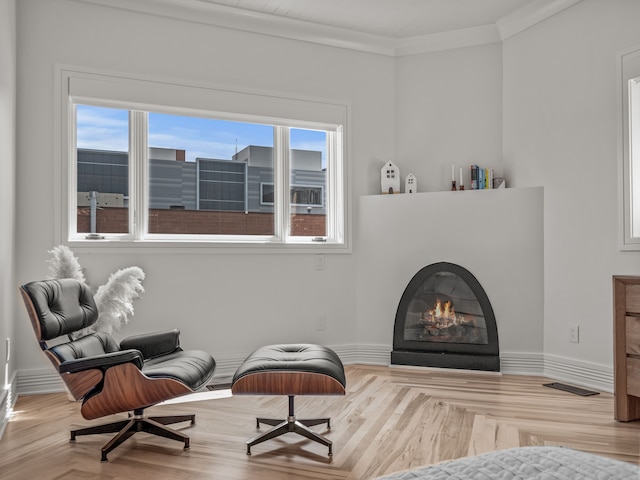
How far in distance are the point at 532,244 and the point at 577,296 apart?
53cm

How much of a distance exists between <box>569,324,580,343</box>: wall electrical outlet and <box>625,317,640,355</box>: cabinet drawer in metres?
0.90

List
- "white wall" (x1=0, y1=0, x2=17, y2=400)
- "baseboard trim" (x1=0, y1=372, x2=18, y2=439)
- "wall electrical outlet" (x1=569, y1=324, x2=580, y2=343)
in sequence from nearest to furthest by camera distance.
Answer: "baseboard trim" (x1=0, y1=372, x2=18, y2=439), "white wall" (x1=0, y1=0, x2=17, y2=400), "wall electrical outlet" (x1=569, y1=324, x2=580, y2=343)

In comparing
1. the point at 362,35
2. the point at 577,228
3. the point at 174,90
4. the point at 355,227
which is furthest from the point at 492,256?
the point at 174,90

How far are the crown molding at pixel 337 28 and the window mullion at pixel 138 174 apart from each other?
2.62 ft

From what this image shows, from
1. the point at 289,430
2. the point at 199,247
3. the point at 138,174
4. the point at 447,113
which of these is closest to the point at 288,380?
the point at 289,430

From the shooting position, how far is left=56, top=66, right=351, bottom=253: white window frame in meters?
3.85

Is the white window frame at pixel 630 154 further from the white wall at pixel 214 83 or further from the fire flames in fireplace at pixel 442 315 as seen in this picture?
the white wall at pixel 214 83

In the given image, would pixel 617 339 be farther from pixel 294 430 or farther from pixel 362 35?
pixel 362 35

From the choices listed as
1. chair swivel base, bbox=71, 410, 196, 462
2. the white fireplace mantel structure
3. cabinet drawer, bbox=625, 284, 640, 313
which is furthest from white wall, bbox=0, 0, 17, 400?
cabinet drawer, bbox=625, 284, 640, 313

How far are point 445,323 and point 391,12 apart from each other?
252 cm

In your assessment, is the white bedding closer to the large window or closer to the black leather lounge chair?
the black leather lounge chair

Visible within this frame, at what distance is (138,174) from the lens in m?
4.12

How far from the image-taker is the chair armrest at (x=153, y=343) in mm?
3035

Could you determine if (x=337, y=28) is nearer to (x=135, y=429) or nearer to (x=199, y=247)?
(x=199, y=247)
